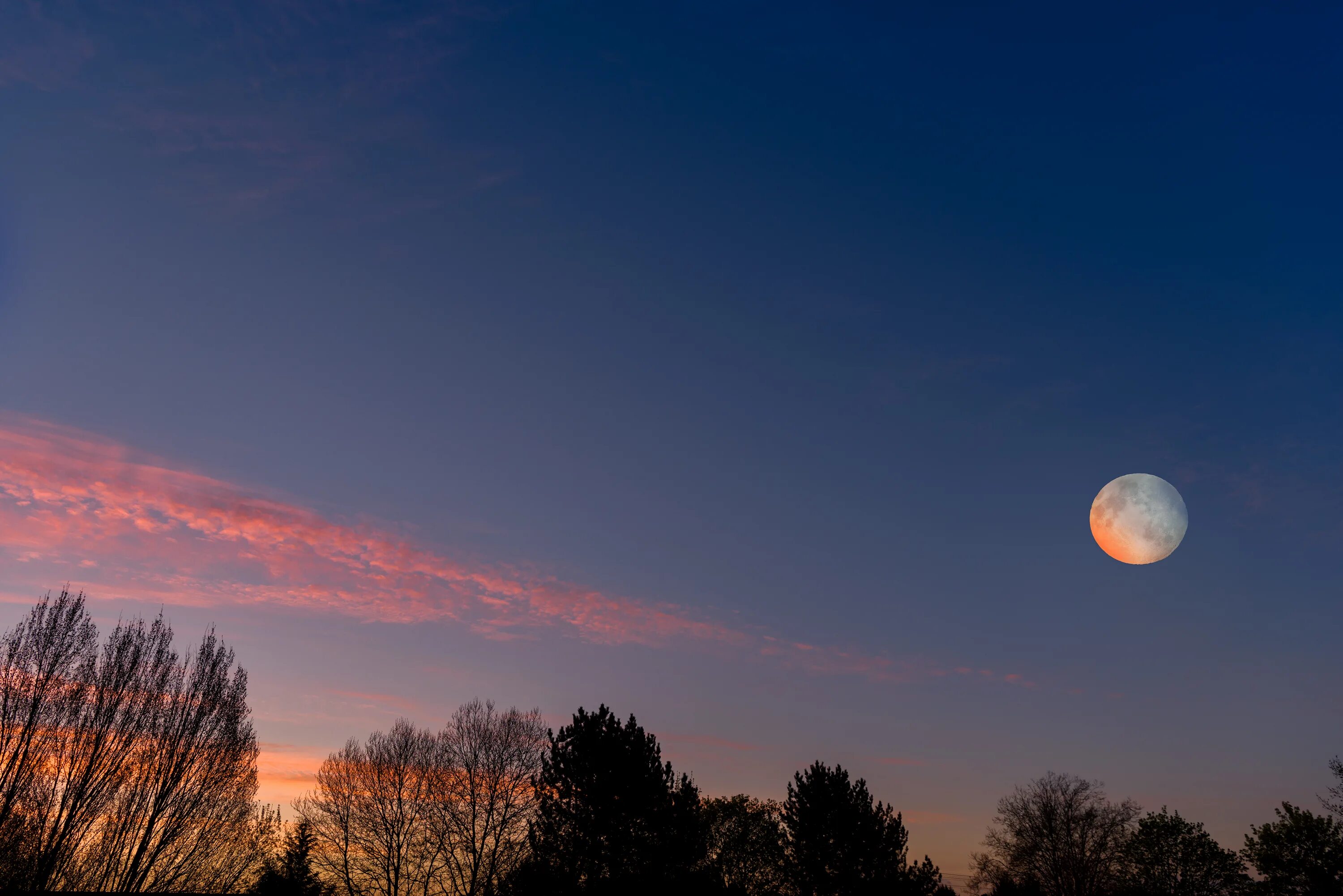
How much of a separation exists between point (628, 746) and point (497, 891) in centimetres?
1023

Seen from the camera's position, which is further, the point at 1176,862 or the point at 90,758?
the point at 1176,862

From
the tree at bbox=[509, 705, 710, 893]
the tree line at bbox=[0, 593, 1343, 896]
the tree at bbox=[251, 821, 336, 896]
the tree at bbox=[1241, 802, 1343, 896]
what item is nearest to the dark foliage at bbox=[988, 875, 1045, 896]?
the tree line at bbox=[0, 593, 1343, 896]

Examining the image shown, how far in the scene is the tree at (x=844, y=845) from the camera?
1906 inches

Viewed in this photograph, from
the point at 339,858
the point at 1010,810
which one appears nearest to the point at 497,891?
the point at 339,858

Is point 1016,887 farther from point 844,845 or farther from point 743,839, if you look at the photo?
point 844,845

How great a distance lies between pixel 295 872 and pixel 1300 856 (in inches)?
3306

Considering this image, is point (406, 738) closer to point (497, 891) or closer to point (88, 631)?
point (497, 891)

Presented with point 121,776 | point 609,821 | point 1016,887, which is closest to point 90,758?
point 121,776

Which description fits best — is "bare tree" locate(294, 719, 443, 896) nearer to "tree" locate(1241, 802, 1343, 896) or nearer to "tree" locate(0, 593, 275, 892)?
"tree" locate(0, 593, 275, 892)

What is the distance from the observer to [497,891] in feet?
134

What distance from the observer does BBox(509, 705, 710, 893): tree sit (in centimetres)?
3928

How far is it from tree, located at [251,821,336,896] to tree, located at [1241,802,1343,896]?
77240mm

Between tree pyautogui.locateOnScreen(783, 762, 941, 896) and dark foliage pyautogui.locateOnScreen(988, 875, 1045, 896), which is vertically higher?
tree pyautogui.locateOnScreen(783, 762, 941, 896)

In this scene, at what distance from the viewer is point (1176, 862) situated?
72875mm
